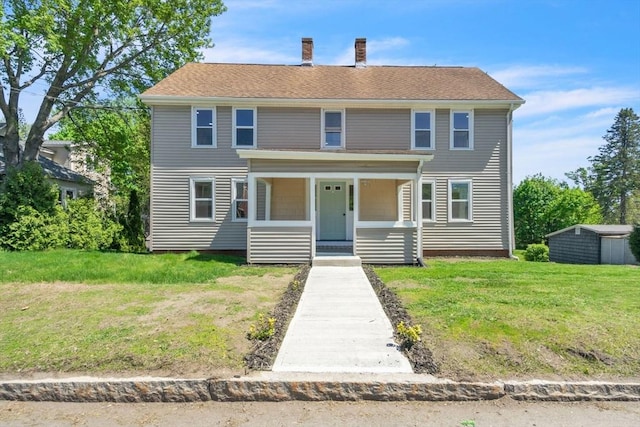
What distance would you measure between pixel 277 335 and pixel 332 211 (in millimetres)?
9331

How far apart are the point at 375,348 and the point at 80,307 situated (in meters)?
4.55

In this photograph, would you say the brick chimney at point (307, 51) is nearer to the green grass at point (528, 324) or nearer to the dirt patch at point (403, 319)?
the dirt patch at point (403, 319)

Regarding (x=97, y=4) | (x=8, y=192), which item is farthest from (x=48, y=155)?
(x=97, y=4)

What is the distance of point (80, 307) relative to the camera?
5.98 meters

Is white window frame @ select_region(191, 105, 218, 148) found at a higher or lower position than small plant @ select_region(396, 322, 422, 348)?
higher

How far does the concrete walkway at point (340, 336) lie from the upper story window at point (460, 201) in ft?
24.6

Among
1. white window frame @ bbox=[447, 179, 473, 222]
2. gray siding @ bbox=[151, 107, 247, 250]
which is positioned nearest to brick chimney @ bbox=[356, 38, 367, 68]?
gray siding @ bbox=[151, 107, 247, 250]

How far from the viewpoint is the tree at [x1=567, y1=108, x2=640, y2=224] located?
144 ft

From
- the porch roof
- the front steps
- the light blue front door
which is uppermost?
the porch roof

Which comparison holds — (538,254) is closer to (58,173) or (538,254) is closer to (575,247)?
(575,247)

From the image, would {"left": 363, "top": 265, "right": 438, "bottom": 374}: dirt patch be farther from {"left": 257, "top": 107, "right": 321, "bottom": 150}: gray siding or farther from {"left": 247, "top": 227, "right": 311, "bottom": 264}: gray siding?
{"left": 257, "top": 107, "right": 321, "bottom": 150}: gray siding

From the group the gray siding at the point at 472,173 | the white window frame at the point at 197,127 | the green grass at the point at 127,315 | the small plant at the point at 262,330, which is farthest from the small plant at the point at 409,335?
the white window frame at the point at 197,127

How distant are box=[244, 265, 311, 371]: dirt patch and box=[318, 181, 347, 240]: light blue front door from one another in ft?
19.4

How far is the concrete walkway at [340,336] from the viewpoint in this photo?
420cm
